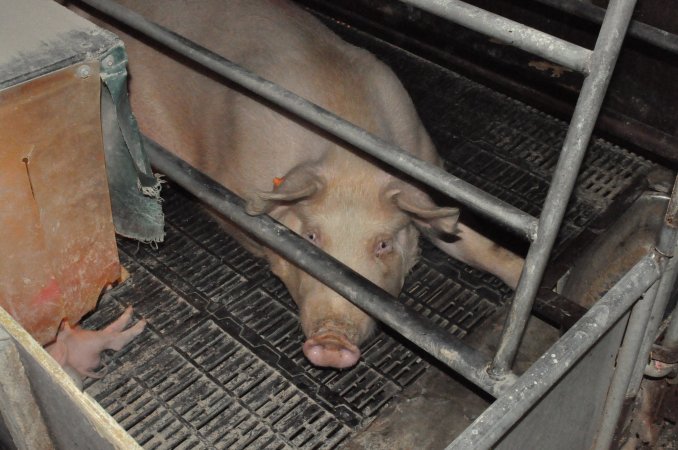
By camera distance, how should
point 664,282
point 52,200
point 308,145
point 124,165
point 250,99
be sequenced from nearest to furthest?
point 664,282
point 52,200
point 124,165
point 308,145
point 250,99

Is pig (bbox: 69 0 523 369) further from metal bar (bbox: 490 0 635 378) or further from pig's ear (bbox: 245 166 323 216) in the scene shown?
metal bar (bbox: 490 0 635 378)

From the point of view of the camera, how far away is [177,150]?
397cm

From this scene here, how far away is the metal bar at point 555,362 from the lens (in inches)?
63.3

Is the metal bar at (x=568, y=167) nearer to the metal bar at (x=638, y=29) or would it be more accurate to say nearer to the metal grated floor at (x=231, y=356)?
the metal grated floor at (x=231, y=356)

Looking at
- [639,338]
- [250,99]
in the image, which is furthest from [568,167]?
[250,99]

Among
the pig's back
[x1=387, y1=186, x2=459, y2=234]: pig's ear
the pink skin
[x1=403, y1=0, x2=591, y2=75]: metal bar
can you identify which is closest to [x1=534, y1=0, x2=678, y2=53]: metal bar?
the pig's back

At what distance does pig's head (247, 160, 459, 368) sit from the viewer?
9.66ft

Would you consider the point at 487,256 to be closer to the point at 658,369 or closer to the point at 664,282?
the point at 658,369

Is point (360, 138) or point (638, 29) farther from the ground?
point (638, 29)

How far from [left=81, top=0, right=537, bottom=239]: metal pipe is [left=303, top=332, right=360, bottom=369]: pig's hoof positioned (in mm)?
922

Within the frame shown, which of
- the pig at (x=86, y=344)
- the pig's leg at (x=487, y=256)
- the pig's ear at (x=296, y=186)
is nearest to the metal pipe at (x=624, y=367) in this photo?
the pig's leg at (x=487, y=256)

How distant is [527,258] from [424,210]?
105 centimetres

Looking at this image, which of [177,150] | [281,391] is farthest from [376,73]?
[281,391]

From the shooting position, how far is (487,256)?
11.2 ft
